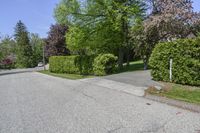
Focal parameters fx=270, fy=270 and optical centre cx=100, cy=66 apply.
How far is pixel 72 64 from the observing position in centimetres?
2759

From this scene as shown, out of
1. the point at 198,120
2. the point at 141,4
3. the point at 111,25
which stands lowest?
the point at 198,120

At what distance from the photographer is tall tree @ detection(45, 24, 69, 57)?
4356 centimetres

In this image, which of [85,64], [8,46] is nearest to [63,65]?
[85,64]

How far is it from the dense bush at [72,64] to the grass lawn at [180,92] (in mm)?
12493

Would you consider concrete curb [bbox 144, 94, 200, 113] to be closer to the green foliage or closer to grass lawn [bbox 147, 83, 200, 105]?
grass lawn [bbox 147, 83, 200, 105]

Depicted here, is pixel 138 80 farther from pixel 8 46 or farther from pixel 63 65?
pixel 8 46

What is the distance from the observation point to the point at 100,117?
7.68m

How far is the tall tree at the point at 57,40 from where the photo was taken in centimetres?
4356

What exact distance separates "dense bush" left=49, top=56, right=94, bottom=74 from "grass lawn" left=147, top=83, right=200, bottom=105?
1249 centimetres

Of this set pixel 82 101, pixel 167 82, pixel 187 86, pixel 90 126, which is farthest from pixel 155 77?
pixel 90 126

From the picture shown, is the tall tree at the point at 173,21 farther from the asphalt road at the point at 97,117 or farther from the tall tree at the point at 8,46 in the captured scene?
the tall tree at the point at 8,46

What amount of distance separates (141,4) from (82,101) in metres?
15.4

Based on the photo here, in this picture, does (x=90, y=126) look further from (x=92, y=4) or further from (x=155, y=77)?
(x=92, y=4)

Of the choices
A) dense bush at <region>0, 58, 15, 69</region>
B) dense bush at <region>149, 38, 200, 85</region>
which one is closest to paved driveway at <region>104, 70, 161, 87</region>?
dense bush at <region>149, 38, 200, 85</region>
